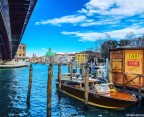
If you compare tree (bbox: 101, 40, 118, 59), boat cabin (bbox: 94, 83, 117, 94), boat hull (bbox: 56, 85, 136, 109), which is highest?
tree (bbox: 101, 40, 118, 59)

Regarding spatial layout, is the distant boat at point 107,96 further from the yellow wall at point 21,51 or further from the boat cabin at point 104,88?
the yellow wall at point 21,51

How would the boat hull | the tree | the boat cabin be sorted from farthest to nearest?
1. the tree
2. the boat cabin
3. the boat hull

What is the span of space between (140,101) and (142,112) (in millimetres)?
1044

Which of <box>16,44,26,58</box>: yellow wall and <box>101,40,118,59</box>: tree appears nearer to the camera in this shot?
<box>101,40,118,59</box>: tree

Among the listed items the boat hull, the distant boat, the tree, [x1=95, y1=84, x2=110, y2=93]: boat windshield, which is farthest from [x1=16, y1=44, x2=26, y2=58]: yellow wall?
[x1=95, y1=84, x2=110, y2=93]: boat windshield

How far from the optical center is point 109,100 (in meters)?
19.1

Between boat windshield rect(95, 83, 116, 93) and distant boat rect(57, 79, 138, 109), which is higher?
boat windshield rect(95, 83, 116, 93)

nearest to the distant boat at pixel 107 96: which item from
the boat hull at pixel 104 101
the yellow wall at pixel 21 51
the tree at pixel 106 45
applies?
the boat hull at pixel 104 101

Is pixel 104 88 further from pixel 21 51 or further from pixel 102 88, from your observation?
pixel 21 51

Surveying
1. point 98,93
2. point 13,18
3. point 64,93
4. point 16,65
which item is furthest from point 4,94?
point 16,65

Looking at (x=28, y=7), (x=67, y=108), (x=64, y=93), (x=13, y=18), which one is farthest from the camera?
(x=64, y=93)

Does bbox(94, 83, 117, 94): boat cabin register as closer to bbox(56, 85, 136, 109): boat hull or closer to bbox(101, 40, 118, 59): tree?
bbox(56, 85, 136, 109): boat hull

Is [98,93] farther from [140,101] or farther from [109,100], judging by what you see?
[140,101]

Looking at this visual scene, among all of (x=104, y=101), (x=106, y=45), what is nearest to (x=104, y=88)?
(x=104, y=101)
